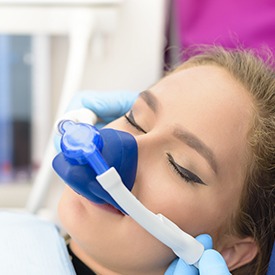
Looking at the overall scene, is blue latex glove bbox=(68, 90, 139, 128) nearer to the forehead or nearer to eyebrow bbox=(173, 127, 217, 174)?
the forehead

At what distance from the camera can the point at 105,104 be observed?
1.33 m

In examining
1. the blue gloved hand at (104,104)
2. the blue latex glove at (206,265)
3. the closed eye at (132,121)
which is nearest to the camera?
the blue latex glove at (206,265)

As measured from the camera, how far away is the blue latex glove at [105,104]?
4.34ft

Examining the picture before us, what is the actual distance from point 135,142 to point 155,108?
4.4 inches

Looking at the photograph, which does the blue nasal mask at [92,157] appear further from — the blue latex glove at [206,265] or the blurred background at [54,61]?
the blurred background at [54,61]

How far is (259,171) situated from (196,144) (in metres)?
0.15

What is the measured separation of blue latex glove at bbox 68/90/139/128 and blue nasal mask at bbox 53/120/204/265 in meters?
0.37

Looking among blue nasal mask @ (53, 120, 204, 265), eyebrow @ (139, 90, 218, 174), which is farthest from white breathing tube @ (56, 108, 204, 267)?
eyebrow @ (139, 90, 218, 174)

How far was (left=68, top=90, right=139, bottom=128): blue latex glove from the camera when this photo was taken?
1324 mm

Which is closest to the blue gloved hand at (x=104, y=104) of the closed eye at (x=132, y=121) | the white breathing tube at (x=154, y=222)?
the closed eye at (x=132, y=121)

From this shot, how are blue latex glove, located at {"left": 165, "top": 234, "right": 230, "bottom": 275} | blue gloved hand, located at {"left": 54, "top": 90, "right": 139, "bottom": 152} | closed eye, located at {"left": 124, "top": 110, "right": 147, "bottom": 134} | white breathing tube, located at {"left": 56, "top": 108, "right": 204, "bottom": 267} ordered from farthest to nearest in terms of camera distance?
blue gloved hand, located at {"left": 54, "top": 90, "right": 139, "bottom": 152} → closed eye, located at {"left": 124, "top": 110, "right": 147, "bottom": 134} → blue latex glove, located at {"left": 165, "top": 234, "right": 230, "bottom": 275} → white breathing tube, located at {"left": 56, "top": 108, "right": 204, "bottom": 267}

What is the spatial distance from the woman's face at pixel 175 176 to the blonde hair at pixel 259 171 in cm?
2

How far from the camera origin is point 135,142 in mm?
966

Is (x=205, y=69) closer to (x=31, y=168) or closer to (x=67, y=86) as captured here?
(x=67, y=86)
